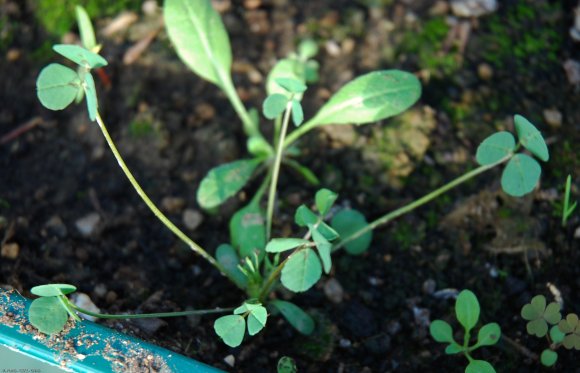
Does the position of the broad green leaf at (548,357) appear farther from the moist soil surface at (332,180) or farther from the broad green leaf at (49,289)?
the broad green leaf at (49,289)

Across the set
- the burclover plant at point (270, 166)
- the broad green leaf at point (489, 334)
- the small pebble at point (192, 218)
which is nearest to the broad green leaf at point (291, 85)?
the burclover plant at point (270, 166)

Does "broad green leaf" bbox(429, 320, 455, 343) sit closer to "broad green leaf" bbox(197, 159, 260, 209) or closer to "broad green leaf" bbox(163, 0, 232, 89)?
"broad green leaf" bbox(197, 159, 260, 209)

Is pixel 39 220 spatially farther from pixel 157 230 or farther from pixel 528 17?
pixel 528 17

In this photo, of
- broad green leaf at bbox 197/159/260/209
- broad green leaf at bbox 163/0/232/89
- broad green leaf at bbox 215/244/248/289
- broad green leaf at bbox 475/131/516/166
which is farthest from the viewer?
broad green leaf at bbox 163/0/232/89

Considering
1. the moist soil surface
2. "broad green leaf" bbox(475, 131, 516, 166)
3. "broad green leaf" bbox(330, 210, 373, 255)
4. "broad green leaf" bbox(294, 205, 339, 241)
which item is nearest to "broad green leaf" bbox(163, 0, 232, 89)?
the moist soil surface

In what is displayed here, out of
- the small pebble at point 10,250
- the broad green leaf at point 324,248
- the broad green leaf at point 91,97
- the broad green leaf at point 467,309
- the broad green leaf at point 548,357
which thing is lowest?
the broad green leaf at point 548,357
